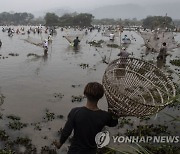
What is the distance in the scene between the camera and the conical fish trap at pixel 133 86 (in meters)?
4.38

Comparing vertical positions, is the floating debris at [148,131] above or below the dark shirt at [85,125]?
below

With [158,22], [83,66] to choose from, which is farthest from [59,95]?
[158,22]

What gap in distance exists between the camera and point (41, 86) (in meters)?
14.4

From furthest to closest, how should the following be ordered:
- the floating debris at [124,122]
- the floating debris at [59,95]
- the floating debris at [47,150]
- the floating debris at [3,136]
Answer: the floating debris at [59,95] < the floating debris at [124,122] < the floating debris at [3,136] < the floating debris at [47,150]

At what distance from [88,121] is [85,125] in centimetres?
8

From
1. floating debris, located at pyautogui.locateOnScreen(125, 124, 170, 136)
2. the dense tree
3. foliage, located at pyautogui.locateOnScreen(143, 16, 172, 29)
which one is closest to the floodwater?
floating debris, located at pyautogui.locateOnScreen(125, 124, 170, 136)

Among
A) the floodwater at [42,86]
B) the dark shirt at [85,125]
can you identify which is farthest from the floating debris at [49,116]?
the dark shirt at [85,125]

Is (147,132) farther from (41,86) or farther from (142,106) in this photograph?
(41,86)

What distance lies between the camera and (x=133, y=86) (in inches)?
320

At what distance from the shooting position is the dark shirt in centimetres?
379

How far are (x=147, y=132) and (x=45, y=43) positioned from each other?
678 inches

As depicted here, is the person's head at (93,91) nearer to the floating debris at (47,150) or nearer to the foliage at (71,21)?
the floating debris at (47,150)

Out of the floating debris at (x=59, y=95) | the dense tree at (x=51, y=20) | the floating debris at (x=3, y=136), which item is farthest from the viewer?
the dense tree at (x=51, y=20)

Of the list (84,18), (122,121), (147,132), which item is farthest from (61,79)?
(84,18)
